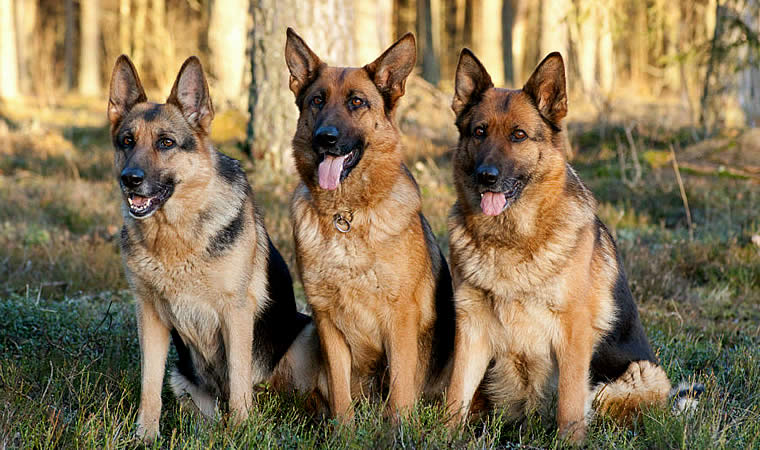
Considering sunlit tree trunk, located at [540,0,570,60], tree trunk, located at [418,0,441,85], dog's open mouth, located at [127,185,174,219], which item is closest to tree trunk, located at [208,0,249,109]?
sunlit tree trunk, located at [540,0,570,60]

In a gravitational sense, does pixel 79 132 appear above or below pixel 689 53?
below

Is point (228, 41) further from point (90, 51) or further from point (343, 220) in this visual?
point (90, 51)

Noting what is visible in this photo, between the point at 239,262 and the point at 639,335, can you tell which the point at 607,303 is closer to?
the point at 639,335

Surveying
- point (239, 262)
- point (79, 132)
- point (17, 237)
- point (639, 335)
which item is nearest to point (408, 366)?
point (239, 262)

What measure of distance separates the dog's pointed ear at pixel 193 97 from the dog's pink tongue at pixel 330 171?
2.44 ft

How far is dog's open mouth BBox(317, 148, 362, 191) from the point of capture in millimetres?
3762

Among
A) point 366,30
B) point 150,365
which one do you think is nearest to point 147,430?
point 150,365

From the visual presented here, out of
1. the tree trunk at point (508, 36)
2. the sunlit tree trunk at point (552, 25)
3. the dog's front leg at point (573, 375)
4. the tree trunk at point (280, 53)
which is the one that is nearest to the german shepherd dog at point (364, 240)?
the dog's front leg at point (573, 375)

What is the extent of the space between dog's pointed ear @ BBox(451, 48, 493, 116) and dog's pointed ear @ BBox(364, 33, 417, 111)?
0.90ft

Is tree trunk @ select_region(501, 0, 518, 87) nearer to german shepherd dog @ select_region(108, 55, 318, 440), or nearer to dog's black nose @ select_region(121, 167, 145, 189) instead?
german shepherd dog @ select_region(108, 55, 318, 440)

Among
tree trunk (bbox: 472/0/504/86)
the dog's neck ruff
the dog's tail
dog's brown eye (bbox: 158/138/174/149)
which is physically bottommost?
the dog's tail

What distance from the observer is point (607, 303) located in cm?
373

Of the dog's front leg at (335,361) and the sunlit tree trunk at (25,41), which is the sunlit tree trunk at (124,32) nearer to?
the sunlit tree trunk at (25,41)

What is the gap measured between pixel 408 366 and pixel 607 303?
1.10 metres
